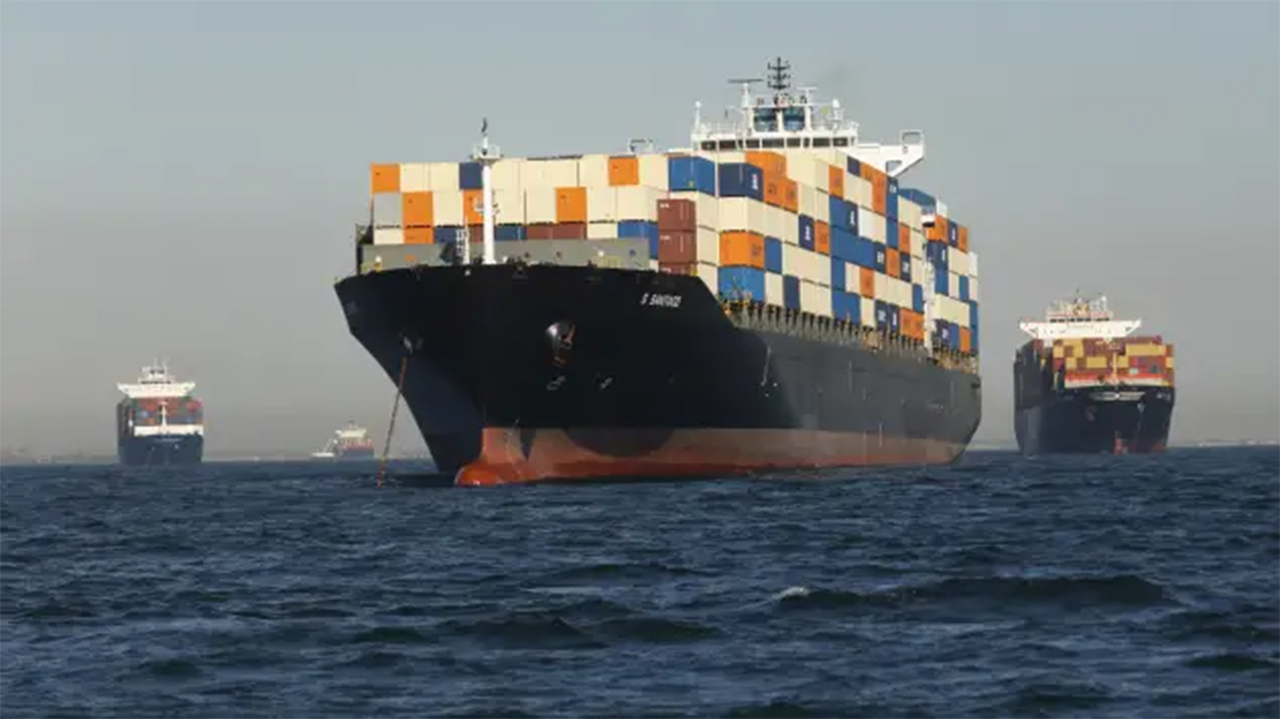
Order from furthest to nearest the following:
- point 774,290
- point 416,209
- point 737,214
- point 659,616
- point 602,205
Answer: point 774,290
point 737,214
point 416,209
point 602,205
point 659,616

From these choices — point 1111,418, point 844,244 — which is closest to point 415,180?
point 844,244

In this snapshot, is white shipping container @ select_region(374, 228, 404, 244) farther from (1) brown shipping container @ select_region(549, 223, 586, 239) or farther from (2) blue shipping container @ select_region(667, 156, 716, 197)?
(2) blue shipping container @ select_region(667, 156, 716, 197)

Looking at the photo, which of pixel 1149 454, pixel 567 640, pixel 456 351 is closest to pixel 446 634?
pixel 567 640

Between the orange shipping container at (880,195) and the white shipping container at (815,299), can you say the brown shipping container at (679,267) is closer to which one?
the white shipping container at (815,299)

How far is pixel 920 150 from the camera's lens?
10769 centimetres

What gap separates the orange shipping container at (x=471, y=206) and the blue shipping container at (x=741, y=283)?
8.98m

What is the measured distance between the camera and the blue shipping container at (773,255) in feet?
244

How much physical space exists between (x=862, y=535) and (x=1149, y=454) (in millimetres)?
127101

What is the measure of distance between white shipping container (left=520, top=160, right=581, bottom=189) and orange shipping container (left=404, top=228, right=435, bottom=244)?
367 cm

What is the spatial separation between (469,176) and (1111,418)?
312 ft

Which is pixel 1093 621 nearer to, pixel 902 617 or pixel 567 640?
pixel 902 617

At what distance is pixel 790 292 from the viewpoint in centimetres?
7656

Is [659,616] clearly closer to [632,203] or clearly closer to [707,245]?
[632,203]

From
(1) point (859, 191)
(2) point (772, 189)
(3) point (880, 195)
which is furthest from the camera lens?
(3) point (880, 195)
